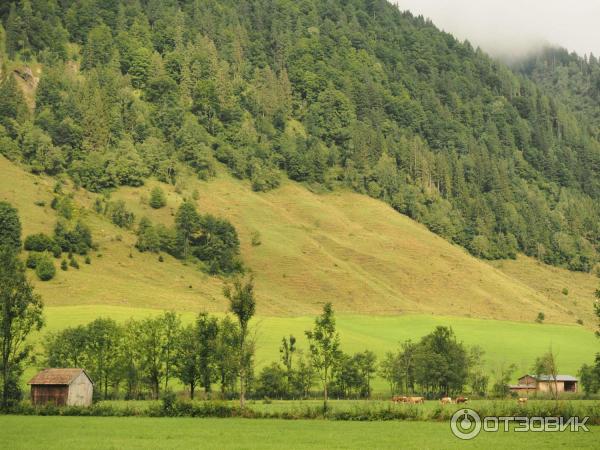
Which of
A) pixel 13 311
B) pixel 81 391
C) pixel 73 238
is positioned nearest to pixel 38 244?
pixel 73 238

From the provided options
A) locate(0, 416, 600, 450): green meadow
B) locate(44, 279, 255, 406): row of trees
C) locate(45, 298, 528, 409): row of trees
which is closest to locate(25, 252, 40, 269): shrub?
locate(45, 298, 528, 409): row of trees

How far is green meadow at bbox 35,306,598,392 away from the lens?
122375 millimetres

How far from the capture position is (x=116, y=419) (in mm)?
61656

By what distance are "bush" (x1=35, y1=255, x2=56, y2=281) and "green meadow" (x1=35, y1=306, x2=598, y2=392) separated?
17.7m

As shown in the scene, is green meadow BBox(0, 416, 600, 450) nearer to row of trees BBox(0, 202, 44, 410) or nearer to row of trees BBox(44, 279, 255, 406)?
row of trees BBox(0, 202, 44, 410)

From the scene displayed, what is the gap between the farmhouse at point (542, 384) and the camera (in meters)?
115

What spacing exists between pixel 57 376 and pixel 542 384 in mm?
71693

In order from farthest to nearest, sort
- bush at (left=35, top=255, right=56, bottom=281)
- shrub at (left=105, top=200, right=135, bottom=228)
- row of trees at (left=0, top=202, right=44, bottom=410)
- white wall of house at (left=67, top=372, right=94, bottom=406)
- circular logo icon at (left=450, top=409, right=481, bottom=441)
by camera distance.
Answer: shrub at (left=105, top=200, right=135, bottom=228)
bush at (left=35, top=255, right=56, bottom=281)
white wall of house at (left=67, top=372, right=94, bottom=406)
row of trees at (left=0, top=202, right=44, bottom=410)
circular logo icon at (left=450, top=409, right=481, bottom=441)

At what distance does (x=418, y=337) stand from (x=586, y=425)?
89.0 metres

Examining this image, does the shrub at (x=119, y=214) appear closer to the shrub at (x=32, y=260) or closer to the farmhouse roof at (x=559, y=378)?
the shrub at (x=32, y=260)

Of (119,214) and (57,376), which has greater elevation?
(119,214)

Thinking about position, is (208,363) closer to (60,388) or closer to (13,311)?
(60,388)

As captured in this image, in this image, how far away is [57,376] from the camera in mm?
81000

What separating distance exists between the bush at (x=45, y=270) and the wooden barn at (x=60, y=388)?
6456 centimetres
